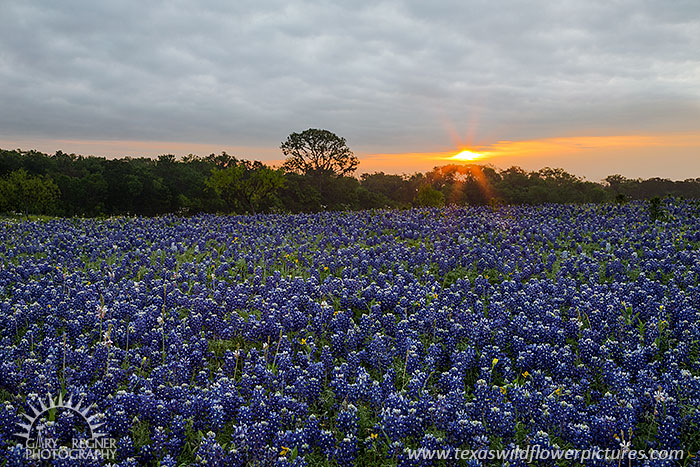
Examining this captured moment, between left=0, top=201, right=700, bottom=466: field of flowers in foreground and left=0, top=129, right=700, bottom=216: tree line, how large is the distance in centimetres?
2659

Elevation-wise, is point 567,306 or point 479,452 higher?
point 567,306

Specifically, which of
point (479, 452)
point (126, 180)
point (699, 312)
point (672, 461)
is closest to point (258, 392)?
point (479, 452)

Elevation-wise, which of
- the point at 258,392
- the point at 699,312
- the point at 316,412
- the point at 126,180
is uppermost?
the point at 126,180

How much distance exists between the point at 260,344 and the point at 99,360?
2.21m

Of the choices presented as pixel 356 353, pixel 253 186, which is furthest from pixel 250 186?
pixel 356 353

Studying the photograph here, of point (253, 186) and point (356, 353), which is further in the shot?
point (253, 186)

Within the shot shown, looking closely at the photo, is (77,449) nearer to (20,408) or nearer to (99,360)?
(20,408)

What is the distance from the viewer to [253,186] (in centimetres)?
3719

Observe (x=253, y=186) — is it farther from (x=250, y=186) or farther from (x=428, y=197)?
(x=428, y=197)

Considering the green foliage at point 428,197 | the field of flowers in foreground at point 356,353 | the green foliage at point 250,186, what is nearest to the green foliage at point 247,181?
the green foliage at point 250,186

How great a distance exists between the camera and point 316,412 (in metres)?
5.73

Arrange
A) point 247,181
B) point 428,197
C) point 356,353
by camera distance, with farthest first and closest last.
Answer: point 428,197 < point 247,181 < point 356,353

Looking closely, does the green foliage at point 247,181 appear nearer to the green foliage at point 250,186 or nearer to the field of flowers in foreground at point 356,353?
the green foliage at point 250,186

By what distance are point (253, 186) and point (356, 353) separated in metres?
32.0
